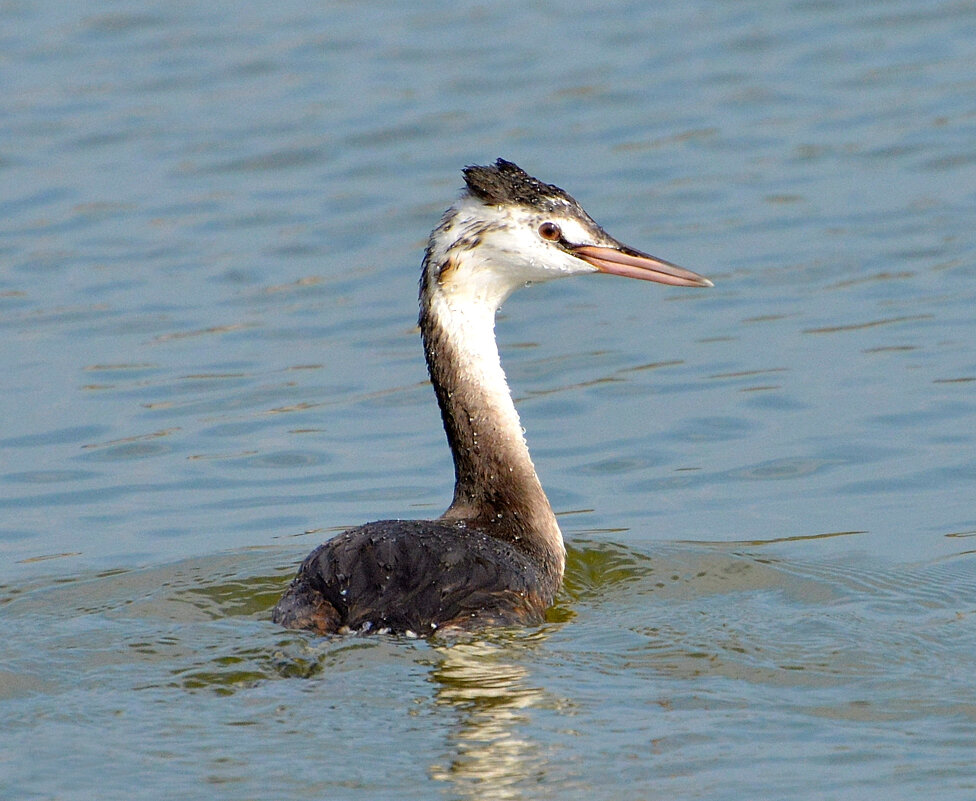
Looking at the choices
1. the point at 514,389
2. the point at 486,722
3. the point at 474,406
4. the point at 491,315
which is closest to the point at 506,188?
the point at 491,315

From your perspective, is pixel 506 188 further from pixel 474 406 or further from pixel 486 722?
pixel 486 722

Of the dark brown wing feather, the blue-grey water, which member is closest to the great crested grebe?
the dark brown wing feather

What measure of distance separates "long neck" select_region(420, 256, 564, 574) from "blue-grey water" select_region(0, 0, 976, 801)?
532mm

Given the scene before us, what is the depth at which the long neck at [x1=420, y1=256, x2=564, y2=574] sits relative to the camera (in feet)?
28.3

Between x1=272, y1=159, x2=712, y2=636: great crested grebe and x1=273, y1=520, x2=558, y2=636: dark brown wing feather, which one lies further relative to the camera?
x1=272, y1=159, x2=712, y2=636: great crested grebe

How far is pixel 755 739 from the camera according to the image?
6.37 metres

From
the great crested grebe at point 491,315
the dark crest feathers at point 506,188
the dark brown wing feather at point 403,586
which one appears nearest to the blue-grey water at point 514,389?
the dark brown wing feather at point 403,586

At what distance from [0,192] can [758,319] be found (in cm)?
655

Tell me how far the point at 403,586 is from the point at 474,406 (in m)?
1.72

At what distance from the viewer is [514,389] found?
11.7 m

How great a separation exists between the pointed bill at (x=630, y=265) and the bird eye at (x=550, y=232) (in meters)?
0.09

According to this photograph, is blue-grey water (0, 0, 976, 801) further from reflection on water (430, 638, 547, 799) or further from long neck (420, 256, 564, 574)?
long neck (420, 256, 564, 574)

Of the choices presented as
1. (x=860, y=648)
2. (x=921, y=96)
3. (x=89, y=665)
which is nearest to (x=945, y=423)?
(x=860, y=648)

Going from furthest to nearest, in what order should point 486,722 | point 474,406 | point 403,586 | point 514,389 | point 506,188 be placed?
point 514,389, point 474,406, point 506,188, point 403,586, point 486,722
